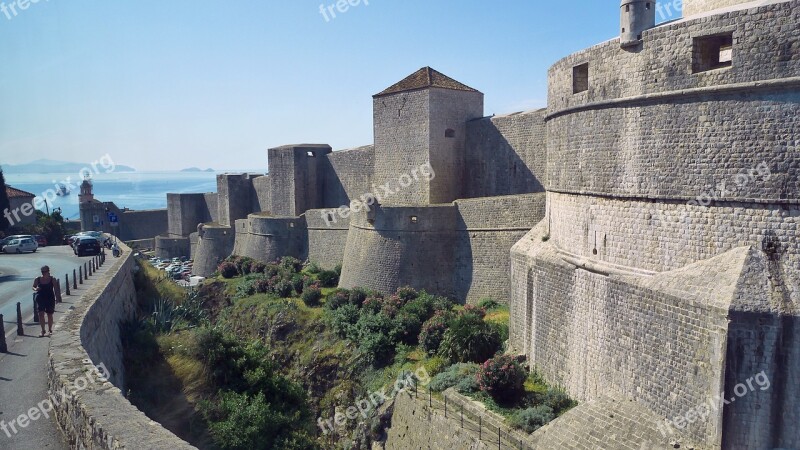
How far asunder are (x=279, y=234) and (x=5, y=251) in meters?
11.7

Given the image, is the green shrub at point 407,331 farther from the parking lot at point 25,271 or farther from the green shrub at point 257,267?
the green shrub at point 257,267

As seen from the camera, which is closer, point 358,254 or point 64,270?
point 64,270

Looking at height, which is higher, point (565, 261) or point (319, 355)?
point (565, 261)

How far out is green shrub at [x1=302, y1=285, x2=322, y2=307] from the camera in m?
20.7

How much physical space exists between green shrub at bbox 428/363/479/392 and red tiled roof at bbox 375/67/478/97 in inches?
459

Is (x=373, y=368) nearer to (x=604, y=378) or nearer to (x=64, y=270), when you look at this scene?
(x=604, y=378)

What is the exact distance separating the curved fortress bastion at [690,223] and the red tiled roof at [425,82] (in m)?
9.85

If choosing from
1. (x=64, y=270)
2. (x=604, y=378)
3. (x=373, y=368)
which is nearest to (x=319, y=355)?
(x=373, y=368)

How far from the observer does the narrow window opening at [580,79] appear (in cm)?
1157

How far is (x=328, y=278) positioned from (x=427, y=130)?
757 cm

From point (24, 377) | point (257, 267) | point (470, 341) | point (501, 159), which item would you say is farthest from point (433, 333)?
point (257, 267)

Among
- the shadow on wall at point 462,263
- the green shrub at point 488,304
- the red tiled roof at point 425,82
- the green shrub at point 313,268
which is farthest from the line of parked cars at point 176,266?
the green shrub at point 488,304

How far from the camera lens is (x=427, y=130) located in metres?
21.0

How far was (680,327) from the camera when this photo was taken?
865 centimetres
